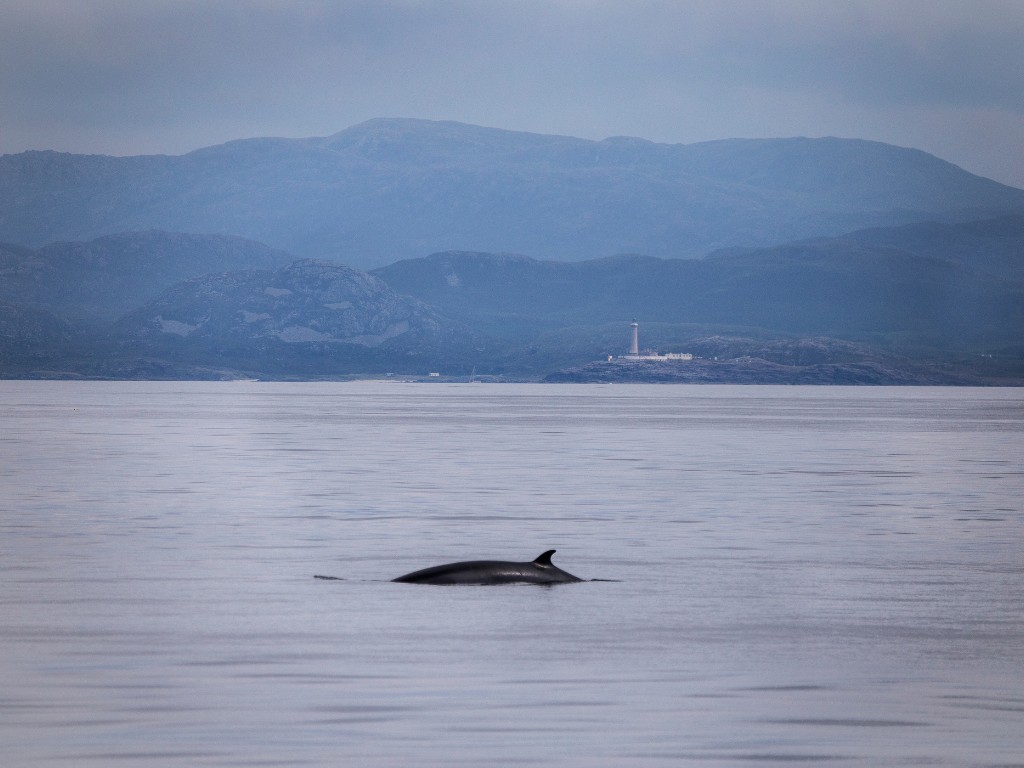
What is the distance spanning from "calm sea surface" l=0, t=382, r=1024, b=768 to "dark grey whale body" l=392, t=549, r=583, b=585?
488 millimetres

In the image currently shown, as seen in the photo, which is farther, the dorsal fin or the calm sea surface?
the dorsal fin

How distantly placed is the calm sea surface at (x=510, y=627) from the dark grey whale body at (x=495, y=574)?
1.60 ft

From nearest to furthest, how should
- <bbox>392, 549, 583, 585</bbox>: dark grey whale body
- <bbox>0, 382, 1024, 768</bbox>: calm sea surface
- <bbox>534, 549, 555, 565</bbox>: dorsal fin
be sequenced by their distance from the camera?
<bbox>0, 382, 1024, 768</bbox>: calm sea surface → <bbox>534, 549, 555, 565</bbox>: dorsal fin → <bbox>392, 549, 583, 585</bbox>: dark grey whale body

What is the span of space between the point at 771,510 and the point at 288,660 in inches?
1052

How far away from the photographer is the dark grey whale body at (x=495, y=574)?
28.1 meters

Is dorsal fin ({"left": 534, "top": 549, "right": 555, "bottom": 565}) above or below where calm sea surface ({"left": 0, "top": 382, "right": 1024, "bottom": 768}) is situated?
above

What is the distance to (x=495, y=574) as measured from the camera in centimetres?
2819

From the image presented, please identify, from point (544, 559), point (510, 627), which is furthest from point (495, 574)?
point (510, 627)

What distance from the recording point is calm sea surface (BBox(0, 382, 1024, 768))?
1630 centimetres

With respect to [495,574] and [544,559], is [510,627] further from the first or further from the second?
[495,574]

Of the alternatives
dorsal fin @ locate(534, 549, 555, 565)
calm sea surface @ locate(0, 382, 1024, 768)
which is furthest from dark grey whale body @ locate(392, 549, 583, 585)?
calm sea surface @ locate(0, 382, 1024, 768)

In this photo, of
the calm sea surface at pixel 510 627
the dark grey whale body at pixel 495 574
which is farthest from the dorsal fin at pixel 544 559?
the calm sea surface at pixel 510 627

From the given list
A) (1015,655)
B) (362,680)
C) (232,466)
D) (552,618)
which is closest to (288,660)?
(362,680)

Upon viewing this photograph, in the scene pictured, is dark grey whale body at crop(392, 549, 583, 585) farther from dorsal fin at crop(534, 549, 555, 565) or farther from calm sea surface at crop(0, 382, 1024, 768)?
calm sea surface at crop(0, 382, 1024, 768)
